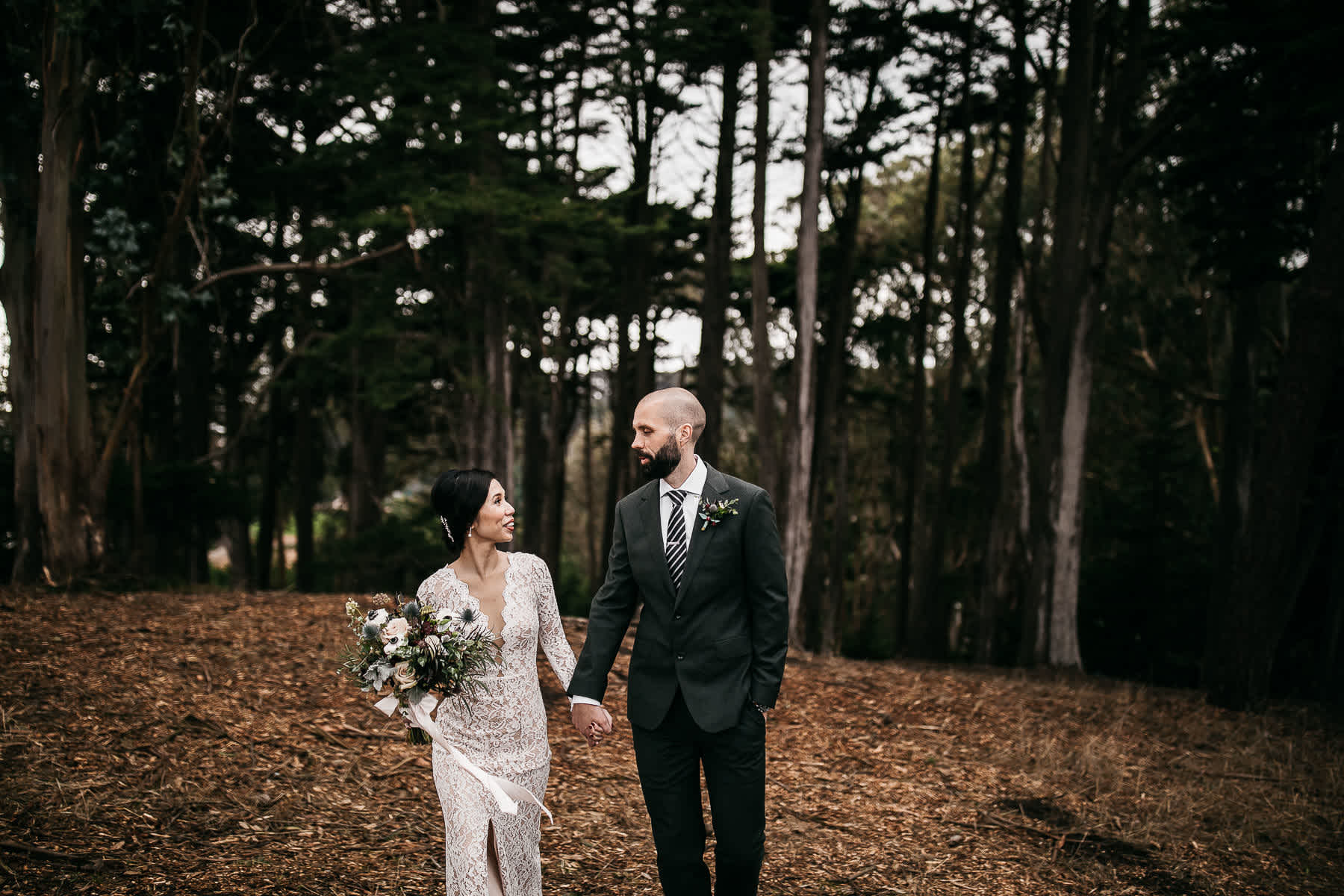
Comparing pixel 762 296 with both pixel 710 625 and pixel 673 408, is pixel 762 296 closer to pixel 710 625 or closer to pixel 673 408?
pixel 673 408

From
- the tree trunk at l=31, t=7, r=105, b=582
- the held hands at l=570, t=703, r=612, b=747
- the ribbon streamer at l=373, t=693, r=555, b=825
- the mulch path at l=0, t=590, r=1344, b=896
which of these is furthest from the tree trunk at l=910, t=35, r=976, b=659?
the ribbon streamer at l=373, t=693, r=555, b=825

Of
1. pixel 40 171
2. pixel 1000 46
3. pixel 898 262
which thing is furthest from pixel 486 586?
pixel 898 262

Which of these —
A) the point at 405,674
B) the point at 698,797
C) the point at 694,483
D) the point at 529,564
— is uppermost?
the point at 694,483

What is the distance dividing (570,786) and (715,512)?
132 inches

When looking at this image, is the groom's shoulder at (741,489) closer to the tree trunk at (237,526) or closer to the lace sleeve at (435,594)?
the lace sleeve at (435,594)

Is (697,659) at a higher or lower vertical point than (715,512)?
lower

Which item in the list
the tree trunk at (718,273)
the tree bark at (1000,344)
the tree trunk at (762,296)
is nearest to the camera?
the tree trunk at (762,296)

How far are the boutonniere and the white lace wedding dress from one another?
0.68 meters

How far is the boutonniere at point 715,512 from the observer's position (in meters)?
3.52

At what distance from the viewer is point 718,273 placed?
1507cm

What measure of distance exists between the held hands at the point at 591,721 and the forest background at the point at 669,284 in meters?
8.10

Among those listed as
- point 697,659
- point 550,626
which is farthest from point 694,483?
point 550,626

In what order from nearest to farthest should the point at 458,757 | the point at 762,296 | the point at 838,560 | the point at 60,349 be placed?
the point at 458,757 < the point at 60,349 < the point at 762,296 < the point at 838,560

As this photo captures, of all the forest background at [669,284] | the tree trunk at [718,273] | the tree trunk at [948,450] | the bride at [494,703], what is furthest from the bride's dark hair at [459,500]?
the tree trunk at [948,450]
